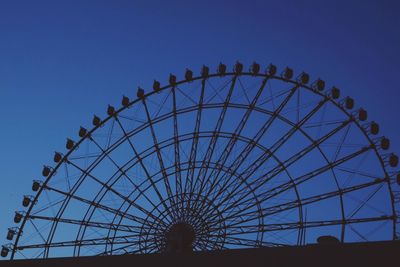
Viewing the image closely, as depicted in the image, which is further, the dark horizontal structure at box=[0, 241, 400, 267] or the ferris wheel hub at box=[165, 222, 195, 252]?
the ferris wheel hub at box=[165, 222, 195, 252]

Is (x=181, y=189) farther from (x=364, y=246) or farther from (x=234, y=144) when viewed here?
(x=364, y=246)

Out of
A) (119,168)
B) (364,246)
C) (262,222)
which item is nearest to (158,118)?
(119,168)

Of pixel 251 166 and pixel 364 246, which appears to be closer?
pixel 364 246

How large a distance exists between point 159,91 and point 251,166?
26.0 feet

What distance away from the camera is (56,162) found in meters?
33.5

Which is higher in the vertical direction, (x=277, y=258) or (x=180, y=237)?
(x=180, y=237)

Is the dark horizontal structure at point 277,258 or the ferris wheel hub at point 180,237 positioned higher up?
the ferris wheel hub at point 180,237

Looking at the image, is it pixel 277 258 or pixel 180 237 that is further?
pixel 180 237

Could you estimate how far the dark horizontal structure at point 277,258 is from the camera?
1614 cm

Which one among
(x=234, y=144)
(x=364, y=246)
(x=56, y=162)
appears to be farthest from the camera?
(x=56, y=162)

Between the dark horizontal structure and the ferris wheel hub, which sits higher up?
the ferris wheel hub

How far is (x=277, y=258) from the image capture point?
56.3ft

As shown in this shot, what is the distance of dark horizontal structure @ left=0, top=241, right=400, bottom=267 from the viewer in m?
16.1

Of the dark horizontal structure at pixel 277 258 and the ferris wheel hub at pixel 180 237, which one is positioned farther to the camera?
the ferris wheel hub at pixel 180 237
